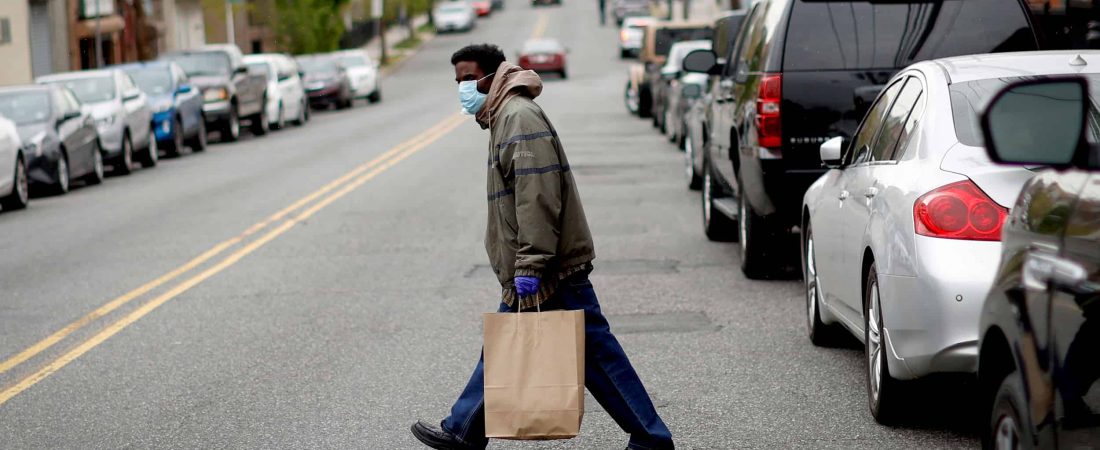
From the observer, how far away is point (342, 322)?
31.8ft

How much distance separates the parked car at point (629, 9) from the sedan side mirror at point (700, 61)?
6993cm

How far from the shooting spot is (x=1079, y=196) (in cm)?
371

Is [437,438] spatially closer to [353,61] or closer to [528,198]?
[528,198]

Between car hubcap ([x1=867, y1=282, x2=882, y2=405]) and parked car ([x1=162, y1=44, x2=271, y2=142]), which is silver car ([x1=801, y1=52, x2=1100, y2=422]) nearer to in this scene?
car hubcap ([x1=867, y1=282, x2=882, y2=405])

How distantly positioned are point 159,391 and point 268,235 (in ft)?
22.4

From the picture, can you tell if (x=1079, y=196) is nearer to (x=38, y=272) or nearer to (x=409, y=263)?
(x=409, y=263)

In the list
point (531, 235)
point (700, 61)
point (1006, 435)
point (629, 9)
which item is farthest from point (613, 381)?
point (629, 9)

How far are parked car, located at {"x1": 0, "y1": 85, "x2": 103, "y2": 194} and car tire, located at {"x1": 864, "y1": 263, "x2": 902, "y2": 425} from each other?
1450cm

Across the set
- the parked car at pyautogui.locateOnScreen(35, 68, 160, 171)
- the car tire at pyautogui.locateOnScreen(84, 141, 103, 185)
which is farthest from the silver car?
the parked car at pyautogui.locateOnScreen(35, 68, 160, 171)

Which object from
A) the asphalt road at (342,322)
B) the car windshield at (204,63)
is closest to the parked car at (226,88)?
the car windshield at (204,63)

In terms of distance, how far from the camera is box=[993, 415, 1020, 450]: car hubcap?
13.3ft

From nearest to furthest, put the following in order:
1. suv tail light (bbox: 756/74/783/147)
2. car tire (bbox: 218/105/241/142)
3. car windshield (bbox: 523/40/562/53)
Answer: suv tail light (bbox: 756/74/783/147), car tire (bbox: 218/105/241/142), car windshield (bbox: 523/40/562/53)

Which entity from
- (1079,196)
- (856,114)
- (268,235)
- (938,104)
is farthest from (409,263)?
(1079,196)

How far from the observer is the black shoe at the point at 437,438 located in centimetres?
599
